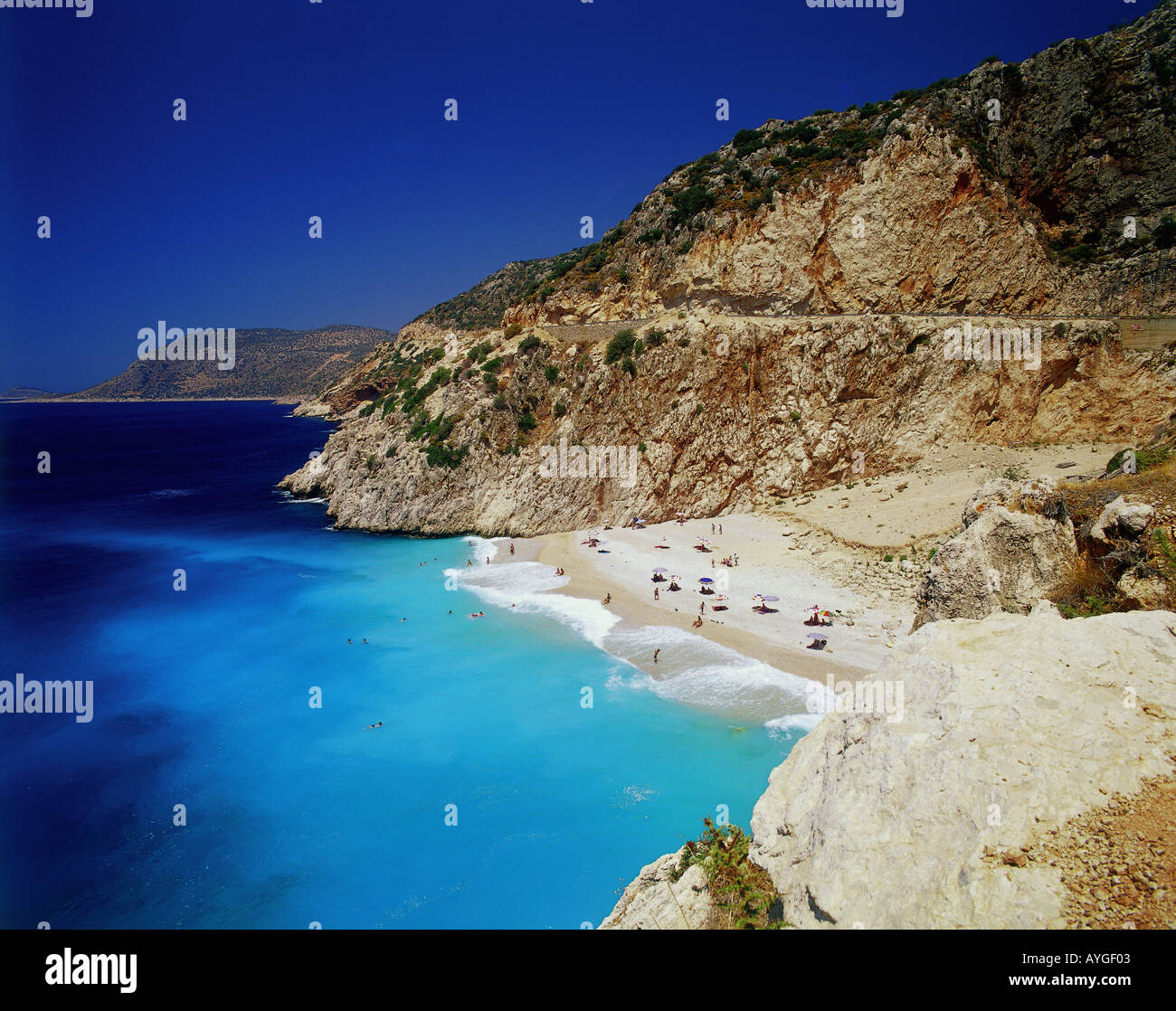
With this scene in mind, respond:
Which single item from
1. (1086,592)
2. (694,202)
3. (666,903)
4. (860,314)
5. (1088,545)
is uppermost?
(694,202)

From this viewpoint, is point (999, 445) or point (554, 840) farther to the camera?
point (999, 445)

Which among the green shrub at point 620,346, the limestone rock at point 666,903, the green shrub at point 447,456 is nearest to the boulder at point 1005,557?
the limestone rock at point 666,903

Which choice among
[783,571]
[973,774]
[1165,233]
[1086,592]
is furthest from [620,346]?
[973,774]

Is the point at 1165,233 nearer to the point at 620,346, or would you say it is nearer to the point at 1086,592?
the point at 620,346

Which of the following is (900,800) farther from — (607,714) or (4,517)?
(4,517)

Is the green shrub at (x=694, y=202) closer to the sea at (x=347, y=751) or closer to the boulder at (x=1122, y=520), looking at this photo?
the sea at (x=347, y=751)

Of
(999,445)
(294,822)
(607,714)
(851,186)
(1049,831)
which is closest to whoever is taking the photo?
(1049,831)
